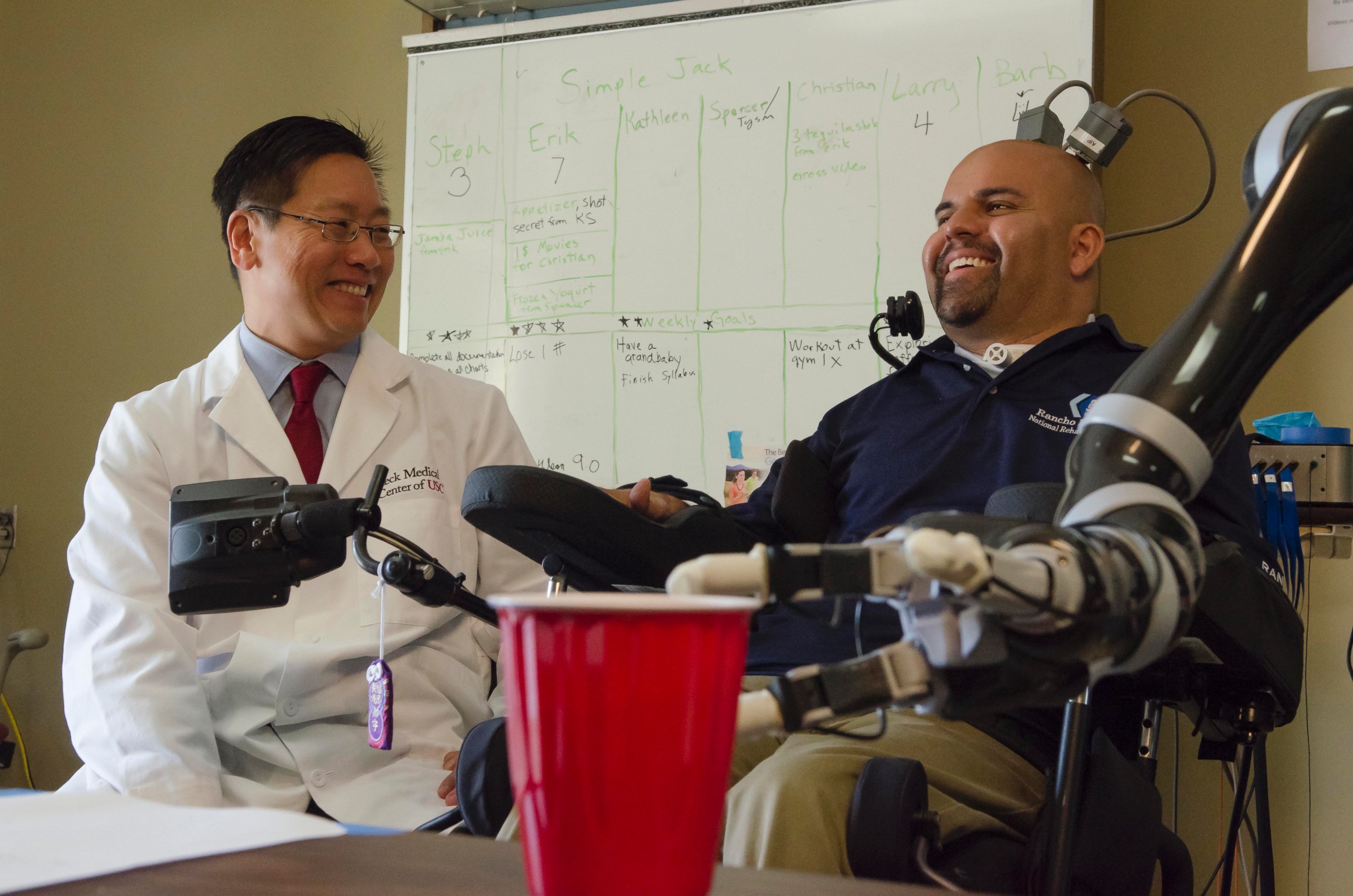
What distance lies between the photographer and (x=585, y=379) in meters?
2.85

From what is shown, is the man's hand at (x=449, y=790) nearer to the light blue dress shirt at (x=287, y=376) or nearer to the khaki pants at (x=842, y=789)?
the khaki pants at (x=842, y=789)

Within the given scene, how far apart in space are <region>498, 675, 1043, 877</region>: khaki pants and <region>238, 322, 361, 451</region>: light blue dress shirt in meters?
0.94

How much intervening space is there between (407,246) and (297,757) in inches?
68.8

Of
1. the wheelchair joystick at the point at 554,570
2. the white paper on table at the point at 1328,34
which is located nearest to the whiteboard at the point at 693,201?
the white paper on table at the point at 1328,34

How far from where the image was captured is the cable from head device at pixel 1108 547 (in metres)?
0.37

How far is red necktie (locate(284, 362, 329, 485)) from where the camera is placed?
1805 millimetres

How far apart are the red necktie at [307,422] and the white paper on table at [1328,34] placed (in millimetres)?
2111

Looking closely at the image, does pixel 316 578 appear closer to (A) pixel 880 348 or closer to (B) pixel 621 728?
(A) pixel 880 348

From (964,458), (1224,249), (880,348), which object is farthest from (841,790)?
(1224,249)

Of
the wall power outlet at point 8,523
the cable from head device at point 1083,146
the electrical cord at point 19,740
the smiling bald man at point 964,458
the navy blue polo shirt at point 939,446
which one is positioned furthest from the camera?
the wall power outlet at point 8,523

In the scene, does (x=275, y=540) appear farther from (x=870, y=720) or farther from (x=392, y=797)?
(x=392, y=797)

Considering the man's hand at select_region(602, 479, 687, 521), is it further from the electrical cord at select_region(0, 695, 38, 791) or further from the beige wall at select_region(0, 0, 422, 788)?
the electrical cord at select_region(0, 695, 38, 791)

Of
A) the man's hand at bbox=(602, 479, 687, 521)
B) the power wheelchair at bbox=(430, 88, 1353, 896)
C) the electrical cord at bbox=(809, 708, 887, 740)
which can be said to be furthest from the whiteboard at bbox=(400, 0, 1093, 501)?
the electrical cord at bbox=(809, 708, 887, 740)

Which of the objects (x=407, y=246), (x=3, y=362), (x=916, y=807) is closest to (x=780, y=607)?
(x=916, y=807)
